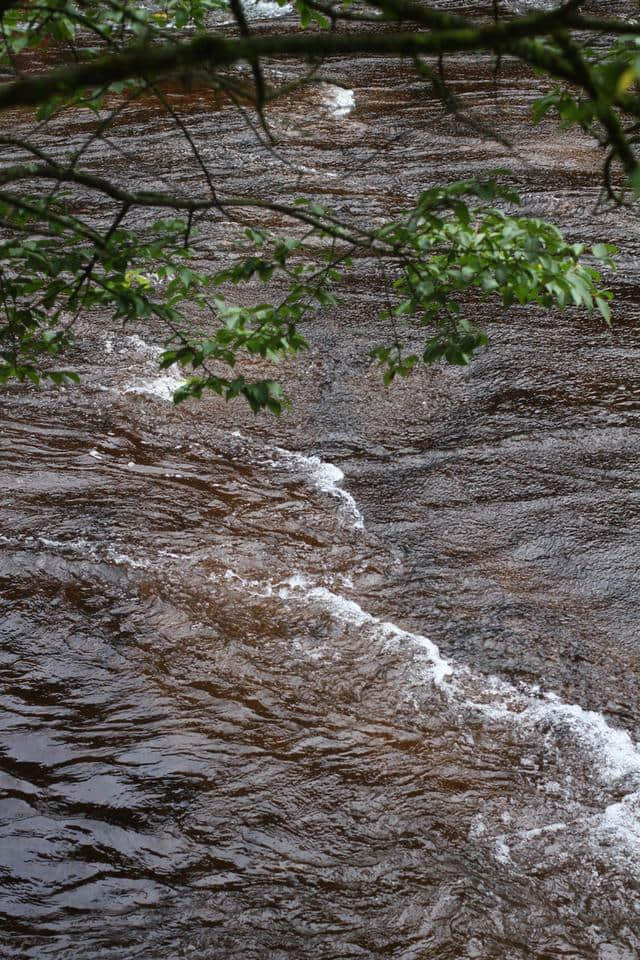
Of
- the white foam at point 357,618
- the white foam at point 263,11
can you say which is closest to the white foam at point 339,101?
the white foam at point 263,11

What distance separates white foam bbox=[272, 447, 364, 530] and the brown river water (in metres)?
0.03

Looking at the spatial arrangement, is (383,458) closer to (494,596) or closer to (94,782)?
(494,596)

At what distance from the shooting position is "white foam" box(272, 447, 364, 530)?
5789 mm

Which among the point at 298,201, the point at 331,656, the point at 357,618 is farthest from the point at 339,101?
the point at 298,201

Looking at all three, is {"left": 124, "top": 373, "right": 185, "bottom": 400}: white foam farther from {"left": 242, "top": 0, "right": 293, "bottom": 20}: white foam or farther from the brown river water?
{"left": 242, "top": 0, "right": 293, "bottom": 20}: white foam

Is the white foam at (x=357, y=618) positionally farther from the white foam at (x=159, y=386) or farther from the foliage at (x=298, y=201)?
the white foam at (x=159, y=386)

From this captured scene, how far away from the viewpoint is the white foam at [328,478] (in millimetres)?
5789

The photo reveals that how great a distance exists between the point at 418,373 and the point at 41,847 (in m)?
4.44

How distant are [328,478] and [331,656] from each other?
1631 millimetres

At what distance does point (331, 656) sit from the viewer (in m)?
4.78

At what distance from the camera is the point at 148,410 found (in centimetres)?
687

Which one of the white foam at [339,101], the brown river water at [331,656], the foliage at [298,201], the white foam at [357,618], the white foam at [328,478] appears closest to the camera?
the foliage at [298,201]

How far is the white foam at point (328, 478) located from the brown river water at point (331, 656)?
0.10ft

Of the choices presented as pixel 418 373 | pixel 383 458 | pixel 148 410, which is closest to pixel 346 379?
pixel 418 373
